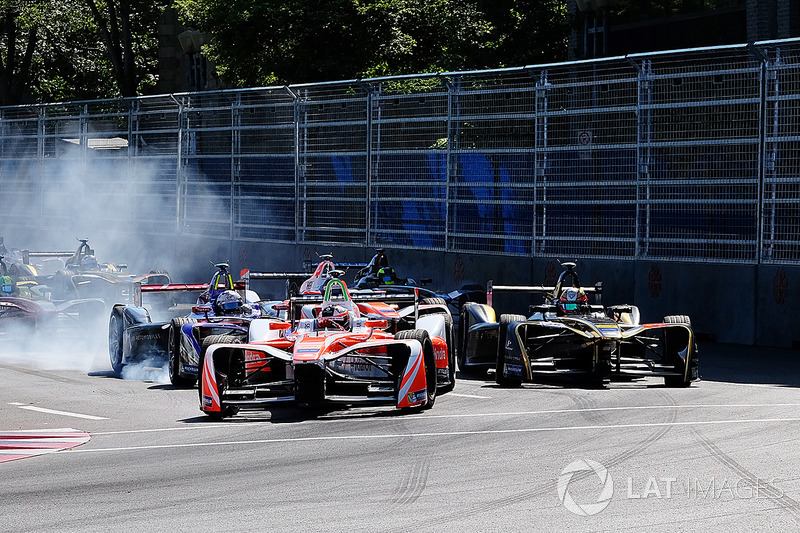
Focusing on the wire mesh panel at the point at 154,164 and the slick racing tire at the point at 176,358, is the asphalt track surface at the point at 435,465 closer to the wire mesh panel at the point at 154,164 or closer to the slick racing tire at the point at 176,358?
the slick racing tire at the point at 176,358

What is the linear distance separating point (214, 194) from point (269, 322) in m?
15.2

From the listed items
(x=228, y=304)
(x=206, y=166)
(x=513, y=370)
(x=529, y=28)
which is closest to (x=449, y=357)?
(x=513, y=370)

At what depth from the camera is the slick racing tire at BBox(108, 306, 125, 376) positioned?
52.2 feet

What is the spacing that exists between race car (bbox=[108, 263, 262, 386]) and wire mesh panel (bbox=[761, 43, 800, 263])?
7468mm

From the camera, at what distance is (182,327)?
14234 mm

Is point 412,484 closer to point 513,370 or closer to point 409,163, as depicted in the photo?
point 513,370

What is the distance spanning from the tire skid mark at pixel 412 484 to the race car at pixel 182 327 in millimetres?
5965

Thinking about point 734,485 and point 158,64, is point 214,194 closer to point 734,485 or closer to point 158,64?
point 734,485

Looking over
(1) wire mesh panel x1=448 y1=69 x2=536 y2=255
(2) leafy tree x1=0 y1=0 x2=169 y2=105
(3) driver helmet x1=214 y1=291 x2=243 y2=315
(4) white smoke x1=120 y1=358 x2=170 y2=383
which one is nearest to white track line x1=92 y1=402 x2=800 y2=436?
(3) driver helmet x1=214 y1=291 x2=243 y2=315

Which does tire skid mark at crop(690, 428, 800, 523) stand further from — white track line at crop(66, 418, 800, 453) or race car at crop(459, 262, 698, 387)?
race car at crop(459, 262, 698, 387)

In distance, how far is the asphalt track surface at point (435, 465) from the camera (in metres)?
7.12

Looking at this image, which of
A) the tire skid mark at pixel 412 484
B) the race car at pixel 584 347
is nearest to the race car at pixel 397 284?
the race car at pixel 584 347

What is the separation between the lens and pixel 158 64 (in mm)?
55000

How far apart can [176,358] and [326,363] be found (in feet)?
11.2
